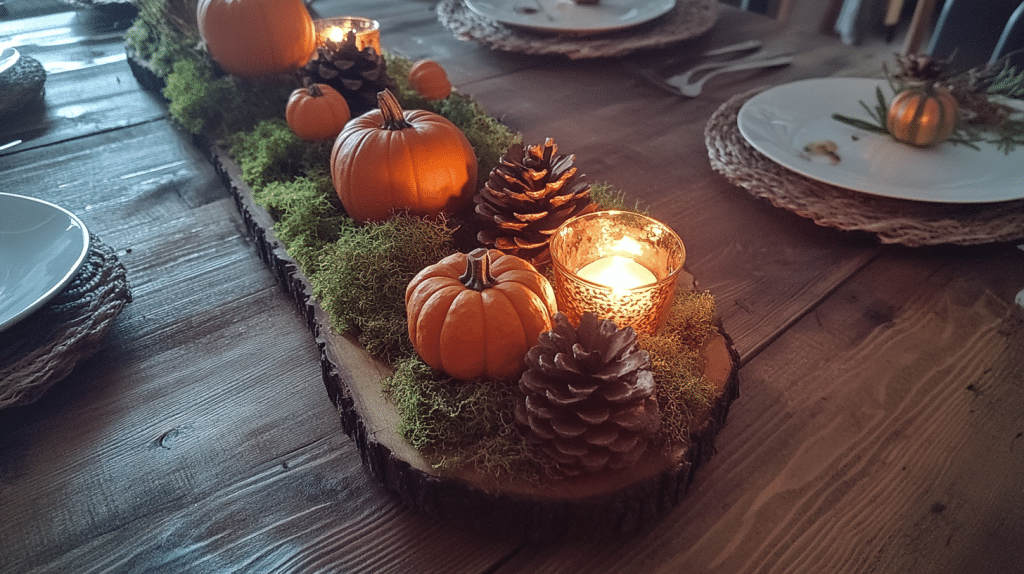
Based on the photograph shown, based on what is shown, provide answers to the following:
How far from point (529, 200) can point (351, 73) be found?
0.58 m

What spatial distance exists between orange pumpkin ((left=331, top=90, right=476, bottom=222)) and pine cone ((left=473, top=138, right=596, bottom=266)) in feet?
0.36

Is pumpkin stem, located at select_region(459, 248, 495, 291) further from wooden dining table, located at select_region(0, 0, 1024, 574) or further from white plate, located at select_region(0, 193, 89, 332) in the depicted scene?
white plate, located at select_region(0, 193, 89, 332)

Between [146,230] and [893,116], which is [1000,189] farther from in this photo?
[146,230]

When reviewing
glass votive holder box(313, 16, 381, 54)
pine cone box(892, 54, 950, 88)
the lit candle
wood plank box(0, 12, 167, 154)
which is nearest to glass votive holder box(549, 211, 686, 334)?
the lit candle

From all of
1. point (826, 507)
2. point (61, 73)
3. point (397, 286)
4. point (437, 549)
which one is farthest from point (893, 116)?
point (61, 73)

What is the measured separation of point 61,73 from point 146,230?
91 centimetres

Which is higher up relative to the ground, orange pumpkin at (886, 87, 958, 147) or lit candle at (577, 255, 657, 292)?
orange pumpkin at (886, 87, 958, 147)

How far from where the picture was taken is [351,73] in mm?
1108

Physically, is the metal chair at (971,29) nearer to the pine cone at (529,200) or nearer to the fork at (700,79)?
the fork at (700,79)

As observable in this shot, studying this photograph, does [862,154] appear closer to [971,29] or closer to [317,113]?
[317,113]

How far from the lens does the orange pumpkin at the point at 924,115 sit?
38.1 inches

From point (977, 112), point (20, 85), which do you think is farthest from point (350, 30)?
point (977, 112)

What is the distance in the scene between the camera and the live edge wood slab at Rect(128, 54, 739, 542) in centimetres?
53

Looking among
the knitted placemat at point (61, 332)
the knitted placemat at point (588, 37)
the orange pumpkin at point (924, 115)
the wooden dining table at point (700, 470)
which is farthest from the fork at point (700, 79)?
the knitted placemat at point (61, 332)
